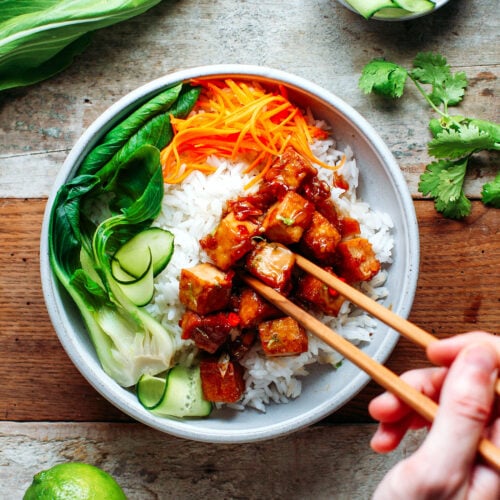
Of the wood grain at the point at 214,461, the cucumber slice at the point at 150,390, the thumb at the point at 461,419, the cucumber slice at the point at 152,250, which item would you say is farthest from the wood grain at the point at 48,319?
the thumb at the point at 461,419

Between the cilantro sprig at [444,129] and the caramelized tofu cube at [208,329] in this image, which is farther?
the cilantro sprig at [444,129]

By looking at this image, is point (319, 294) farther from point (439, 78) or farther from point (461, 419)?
point (439, 78)

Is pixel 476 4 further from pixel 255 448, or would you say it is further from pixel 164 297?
pixel 255 448

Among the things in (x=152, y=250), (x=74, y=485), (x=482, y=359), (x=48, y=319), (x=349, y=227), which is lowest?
(x=74, y=485)

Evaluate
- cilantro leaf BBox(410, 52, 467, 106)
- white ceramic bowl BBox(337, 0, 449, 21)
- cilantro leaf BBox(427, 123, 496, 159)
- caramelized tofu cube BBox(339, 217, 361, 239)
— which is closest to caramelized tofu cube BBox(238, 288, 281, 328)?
caramelized tofu cube BBox(339, 217, 361, 239)

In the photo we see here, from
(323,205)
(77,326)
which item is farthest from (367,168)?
(77,326)

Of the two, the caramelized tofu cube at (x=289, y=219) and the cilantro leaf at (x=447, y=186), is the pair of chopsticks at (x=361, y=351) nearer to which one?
the caramelized tofu cube at (x=289, y=219)

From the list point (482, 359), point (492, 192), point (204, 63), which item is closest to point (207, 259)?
point (204, 63)
